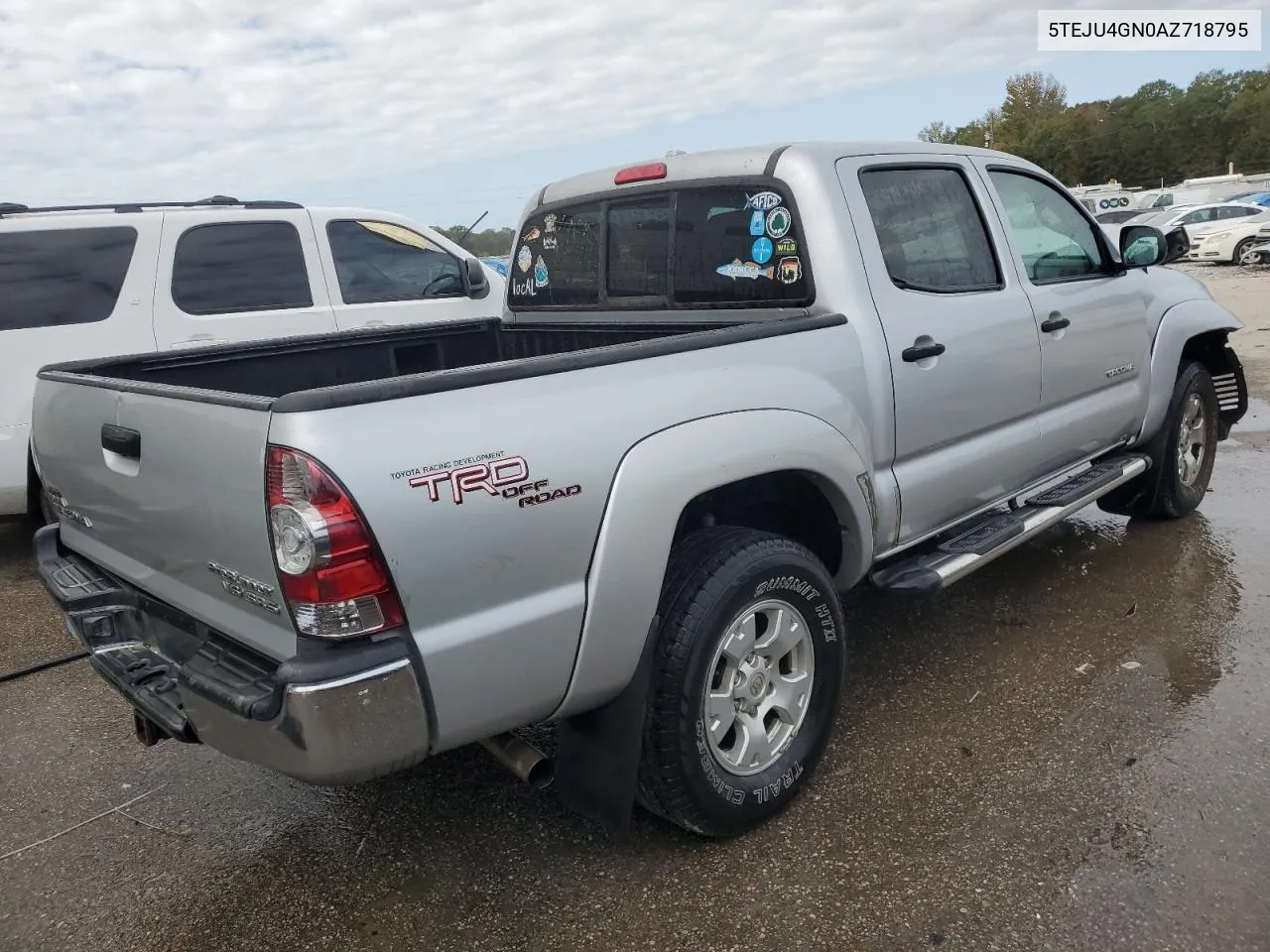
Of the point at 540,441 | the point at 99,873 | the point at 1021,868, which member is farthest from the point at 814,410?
the point at 99,873

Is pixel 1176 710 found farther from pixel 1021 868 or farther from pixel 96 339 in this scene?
pixel 96 339

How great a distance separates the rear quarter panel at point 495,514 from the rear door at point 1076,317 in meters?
2.20

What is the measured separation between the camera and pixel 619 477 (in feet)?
7.72

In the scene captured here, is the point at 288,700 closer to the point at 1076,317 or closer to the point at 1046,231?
the point at 1076,317

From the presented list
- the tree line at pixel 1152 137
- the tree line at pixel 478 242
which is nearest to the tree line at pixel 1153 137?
the tree line at pixel 1152 137

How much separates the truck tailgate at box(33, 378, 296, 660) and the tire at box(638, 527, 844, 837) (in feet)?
3.12

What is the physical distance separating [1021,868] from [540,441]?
5.52ft

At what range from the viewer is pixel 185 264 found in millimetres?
6105

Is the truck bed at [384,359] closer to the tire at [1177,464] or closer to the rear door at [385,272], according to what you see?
the rear door at [385,272]

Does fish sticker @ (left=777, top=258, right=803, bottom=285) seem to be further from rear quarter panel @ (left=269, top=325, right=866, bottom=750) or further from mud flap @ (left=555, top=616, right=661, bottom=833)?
mud flap @ (left=555, top=616, right=661, bottom=833)

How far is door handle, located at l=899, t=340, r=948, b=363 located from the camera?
128 inches

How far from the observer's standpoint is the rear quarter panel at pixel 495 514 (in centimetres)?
201

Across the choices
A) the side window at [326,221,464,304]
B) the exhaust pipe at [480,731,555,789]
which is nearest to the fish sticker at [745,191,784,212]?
the exhaust pipe at [480,731,555,789]

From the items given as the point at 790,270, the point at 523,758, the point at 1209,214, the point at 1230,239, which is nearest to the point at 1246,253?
the point at 1230,239
